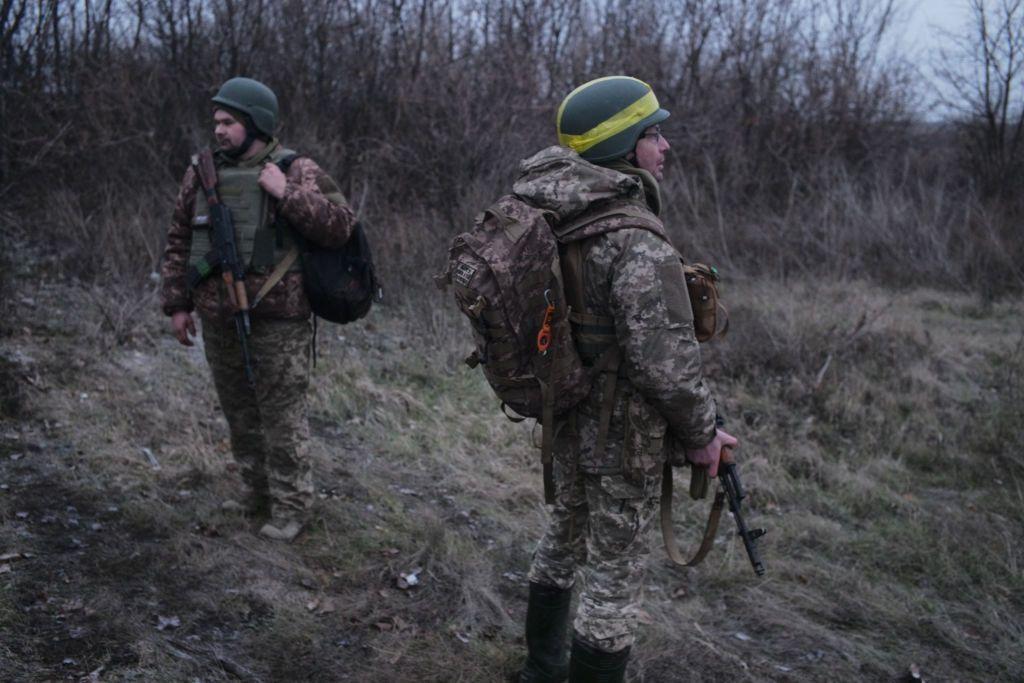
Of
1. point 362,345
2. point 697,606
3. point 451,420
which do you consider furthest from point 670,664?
point 362,345

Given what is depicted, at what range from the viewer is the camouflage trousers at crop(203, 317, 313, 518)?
3.92 metres

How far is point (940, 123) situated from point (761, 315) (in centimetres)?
904

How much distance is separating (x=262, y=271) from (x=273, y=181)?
42cm

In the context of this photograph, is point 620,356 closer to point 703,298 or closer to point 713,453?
point 703,298

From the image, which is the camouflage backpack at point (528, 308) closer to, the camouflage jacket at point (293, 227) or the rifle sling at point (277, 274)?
the camouflage jacket at point (293, 227)

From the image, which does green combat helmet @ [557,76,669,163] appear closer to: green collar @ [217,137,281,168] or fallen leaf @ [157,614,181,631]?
green collar @ [217,137,281,168]

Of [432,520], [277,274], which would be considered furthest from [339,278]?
[432,520]

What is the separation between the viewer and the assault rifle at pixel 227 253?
12.3 feet

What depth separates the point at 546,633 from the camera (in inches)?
121

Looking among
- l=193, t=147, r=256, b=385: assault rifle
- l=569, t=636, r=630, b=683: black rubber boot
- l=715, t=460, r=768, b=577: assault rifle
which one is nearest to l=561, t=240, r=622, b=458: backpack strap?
l=715, t=460, r=768, b=577: assault rifle

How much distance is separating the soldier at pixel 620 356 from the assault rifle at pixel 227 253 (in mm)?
1713

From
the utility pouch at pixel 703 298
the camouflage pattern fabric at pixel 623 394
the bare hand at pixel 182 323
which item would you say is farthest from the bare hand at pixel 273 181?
the utility pouch at pixel 703 298

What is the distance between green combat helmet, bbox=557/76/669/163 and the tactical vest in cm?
177

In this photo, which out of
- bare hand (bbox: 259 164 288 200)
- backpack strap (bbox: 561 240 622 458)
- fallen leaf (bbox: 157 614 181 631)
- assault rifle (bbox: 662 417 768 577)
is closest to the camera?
backpack strap (bbox: 561 240 622 458)
